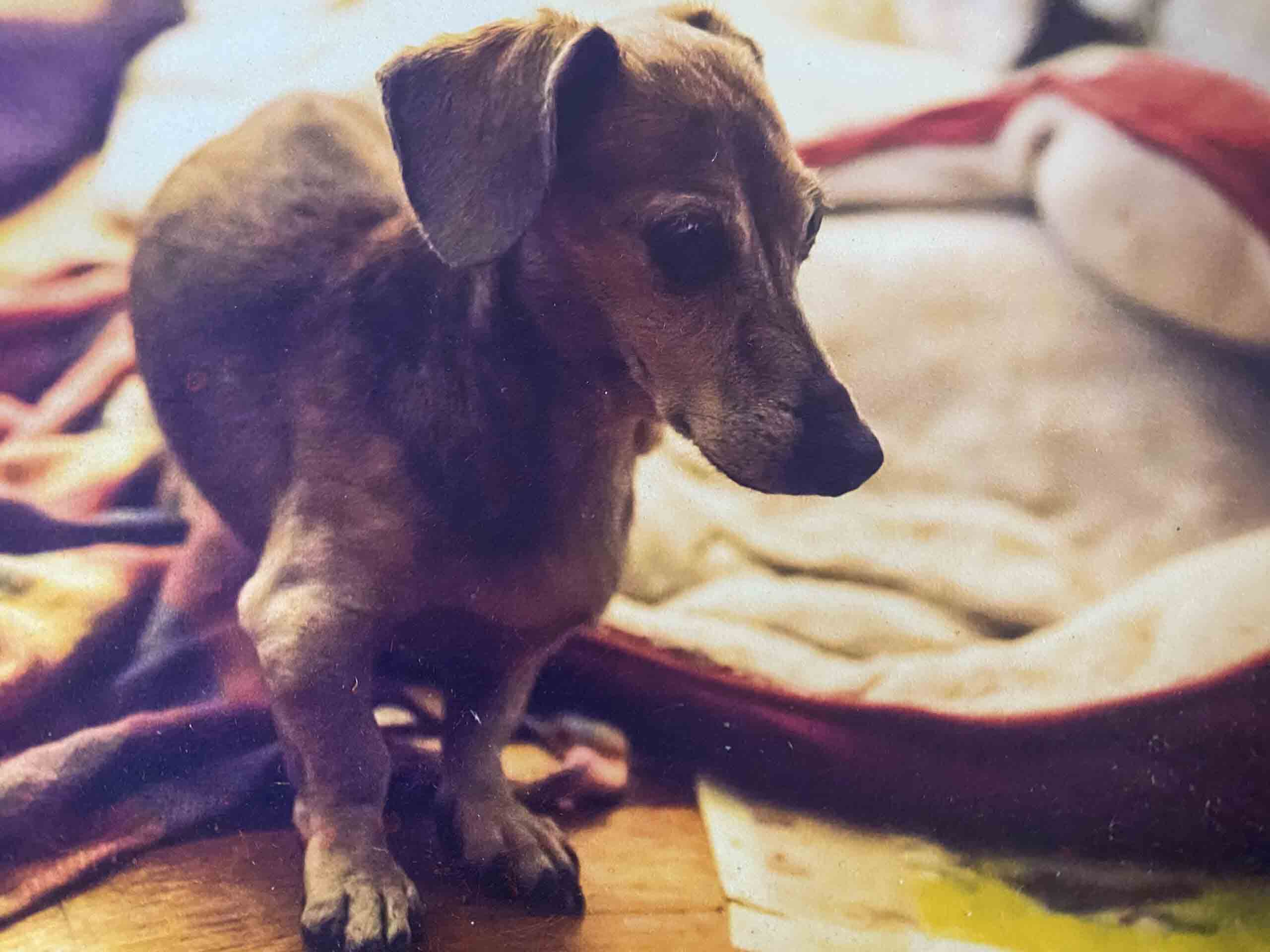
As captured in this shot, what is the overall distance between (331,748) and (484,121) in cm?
49

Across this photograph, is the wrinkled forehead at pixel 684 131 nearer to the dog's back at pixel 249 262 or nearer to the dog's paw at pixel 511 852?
the dog's back at pixel 249 262

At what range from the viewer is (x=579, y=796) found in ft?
3.58

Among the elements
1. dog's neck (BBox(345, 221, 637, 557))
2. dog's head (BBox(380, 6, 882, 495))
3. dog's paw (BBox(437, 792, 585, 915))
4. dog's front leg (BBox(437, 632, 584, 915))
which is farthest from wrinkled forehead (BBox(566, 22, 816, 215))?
dog's paw (BBox(437, 792, 585, 915))

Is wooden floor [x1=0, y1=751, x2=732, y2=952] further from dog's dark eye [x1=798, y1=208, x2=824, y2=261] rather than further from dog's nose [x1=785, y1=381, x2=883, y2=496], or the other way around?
dog's dark eye [x1=798, y1=208, x2=824, y2=261]

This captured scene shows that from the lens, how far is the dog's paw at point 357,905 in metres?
0.88

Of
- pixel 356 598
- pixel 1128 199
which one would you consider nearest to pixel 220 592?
pixel 356 598

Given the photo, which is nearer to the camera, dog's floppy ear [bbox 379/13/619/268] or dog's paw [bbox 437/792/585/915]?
dog's floppy ear [bbox 379/13/619/268]

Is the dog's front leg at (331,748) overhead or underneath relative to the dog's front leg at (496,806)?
overhead

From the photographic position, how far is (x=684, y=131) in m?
0.84

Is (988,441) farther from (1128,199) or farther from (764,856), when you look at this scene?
(764,856)

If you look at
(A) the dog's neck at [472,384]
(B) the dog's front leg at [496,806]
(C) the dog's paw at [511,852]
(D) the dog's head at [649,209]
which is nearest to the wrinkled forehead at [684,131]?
(D) the dog's head at [649,209]

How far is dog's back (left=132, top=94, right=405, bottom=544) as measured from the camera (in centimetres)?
96

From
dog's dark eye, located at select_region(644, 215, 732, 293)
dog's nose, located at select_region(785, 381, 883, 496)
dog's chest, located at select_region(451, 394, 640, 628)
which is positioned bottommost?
dog's chest, located at select_region(451, 394, 640, 628)

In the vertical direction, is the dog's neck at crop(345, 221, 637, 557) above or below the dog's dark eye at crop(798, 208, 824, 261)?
below
